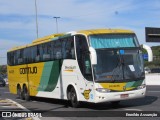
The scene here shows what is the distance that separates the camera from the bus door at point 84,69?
1620 cm

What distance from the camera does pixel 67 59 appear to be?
18172mm

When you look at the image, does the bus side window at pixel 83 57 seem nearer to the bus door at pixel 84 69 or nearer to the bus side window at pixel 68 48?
the bus door at pixel 84 69

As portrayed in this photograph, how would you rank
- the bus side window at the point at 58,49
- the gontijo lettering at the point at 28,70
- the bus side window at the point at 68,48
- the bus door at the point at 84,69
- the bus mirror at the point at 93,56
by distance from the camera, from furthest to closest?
the gontijo lettering at the point at 28,70 → the bus side window at the point at 58,49 → the bus side window at the point at 68,48 → the bus door at the point at 84,69 → the bus mirror at the point at 93,56

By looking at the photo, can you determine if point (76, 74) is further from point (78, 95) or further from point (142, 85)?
point (142, 85)

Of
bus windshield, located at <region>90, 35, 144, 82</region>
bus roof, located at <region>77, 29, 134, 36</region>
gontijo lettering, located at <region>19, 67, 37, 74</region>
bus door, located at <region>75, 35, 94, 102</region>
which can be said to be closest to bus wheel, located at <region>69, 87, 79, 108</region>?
bus door, located at <region>75, 35, 94, 102</region>

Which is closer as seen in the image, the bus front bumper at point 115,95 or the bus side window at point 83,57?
the bus front bumper at point 115,95

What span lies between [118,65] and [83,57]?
1.49 m

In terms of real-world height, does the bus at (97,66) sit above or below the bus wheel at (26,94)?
above

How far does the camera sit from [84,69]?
54.6 feet

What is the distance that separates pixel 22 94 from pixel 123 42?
10.8m

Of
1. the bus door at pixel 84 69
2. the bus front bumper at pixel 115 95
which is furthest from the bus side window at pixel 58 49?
the bus front bumper at pixel 115 95

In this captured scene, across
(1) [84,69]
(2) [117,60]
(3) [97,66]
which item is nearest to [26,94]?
(1) [84,69]

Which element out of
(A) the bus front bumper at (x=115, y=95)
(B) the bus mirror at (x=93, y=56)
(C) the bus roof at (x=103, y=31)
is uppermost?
(C) the bus roof at (x=103, y=31)

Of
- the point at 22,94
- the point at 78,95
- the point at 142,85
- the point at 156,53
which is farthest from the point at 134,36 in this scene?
the point at 156,53
